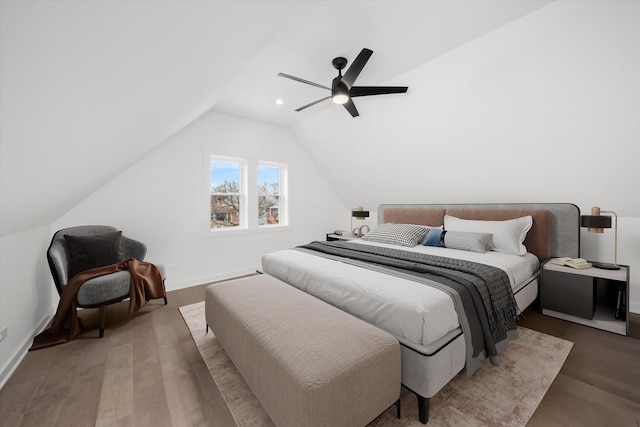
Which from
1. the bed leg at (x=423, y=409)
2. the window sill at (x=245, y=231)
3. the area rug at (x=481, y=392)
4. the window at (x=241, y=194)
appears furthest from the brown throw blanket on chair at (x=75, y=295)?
the bed leg at (x=423, y=409)

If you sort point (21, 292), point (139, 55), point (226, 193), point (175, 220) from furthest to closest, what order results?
point (226, 193) < point (175, 220) < point (21, 292) < point (139, 55)

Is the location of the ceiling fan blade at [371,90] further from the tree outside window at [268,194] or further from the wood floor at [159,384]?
the wood floor at [159,384]

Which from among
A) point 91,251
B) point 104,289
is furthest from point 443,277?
point 91,251

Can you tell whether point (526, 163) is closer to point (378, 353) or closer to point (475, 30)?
point (475, 30)

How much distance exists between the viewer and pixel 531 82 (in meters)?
2.33

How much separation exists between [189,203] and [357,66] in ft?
9.76

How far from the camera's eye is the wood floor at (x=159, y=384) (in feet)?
4.83

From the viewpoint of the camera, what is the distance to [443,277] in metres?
1.93

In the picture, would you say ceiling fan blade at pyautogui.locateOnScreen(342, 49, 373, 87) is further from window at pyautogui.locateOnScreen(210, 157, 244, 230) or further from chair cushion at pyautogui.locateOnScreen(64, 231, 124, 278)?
chair cushion at pyautogui.locateOnScreen(64, 231, 124, 278)

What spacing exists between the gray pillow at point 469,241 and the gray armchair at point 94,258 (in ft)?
11.4

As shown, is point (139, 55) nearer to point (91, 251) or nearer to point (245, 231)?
point (91, 251)

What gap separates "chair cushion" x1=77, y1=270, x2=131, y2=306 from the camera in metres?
2.29

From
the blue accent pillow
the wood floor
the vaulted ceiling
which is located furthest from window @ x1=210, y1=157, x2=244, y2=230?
the blue accent pillow

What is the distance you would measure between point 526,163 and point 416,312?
2.61m
